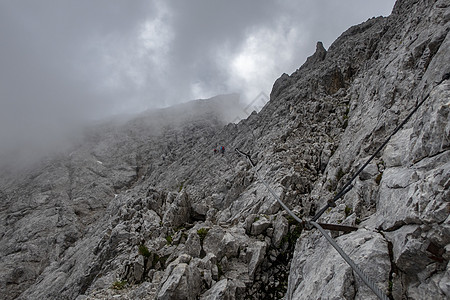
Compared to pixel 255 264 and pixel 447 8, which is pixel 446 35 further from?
pixel 255 264

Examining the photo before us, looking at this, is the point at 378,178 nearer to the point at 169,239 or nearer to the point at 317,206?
the point at 317,206

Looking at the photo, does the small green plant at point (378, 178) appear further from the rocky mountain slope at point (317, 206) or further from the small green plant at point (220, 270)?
the small green plant at point (220, 270)

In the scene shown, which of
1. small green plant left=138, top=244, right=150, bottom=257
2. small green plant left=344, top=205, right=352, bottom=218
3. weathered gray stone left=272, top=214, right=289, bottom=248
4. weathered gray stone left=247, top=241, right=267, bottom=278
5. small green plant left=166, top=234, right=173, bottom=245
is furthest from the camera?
small green plant left=166, top=234, right=173, bottom=245

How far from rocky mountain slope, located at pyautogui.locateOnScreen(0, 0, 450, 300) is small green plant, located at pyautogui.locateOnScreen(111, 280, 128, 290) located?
0.10 meters

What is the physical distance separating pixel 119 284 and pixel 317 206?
14.4 m

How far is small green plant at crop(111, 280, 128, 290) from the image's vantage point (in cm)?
1652

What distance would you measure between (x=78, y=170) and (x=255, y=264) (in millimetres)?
78866

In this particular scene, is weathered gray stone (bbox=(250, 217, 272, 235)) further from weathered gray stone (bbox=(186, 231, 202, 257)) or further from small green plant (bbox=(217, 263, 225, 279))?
A: weathered gray stone (bbox=(186, 231, 202, 257))

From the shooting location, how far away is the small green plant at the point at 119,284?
650 inches

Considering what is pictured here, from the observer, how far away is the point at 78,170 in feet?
252

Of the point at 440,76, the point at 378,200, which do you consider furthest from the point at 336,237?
the point at 440,76

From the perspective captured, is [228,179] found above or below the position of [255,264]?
above

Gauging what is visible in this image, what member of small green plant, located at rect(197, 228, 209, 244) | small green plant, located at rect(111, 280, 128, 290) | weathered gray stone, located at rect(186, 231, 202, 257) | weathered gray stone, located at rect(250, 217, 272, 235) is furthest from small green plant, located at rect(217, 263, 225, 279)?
small green plant, located at rect(111, 280, 128, 290)

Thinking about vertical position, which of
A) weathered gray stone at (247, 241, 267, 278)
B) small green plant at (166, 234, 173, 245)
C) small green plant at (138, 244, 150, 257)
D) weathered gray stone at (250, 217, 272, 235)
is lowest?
weathered gray stone at (247, 241, 267, 278)
